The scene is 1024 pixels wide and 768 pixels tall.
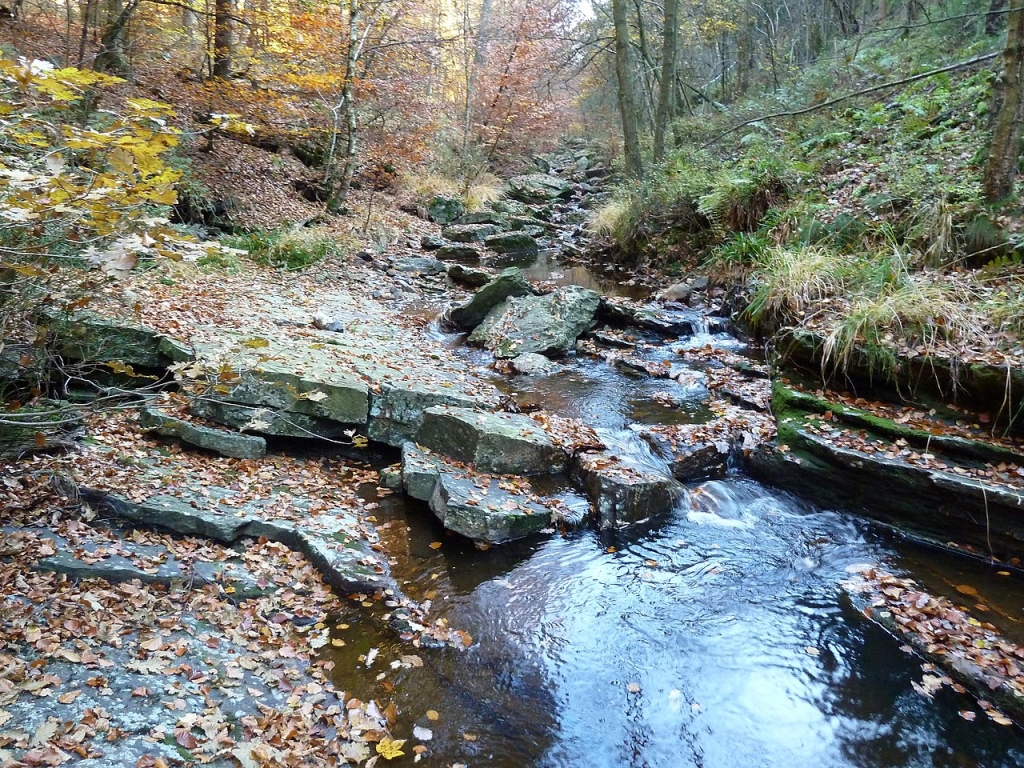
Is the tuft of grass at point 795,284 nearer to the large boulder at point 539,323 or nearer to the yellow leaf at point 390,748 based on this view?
the large boulder at point 539,323

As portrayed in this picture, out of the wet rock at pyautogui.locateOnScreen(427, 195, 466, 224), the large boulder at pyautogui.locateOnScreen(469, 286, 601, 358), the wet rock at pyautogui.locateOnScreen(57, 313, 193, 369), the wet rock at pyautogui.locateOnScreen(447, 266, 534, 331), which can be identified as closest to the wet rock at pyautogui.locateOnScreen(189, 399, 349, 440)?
the wet rock at pyautogui.locateOnScreen(57, 313, 193, 369)

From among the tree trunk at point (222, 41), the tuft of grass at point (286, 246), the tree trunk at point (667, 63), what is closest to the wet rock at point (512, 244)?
the tree trunk at point (667, 63)

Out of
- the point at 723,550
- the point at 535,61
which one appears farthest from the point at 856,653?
the point at 535,61

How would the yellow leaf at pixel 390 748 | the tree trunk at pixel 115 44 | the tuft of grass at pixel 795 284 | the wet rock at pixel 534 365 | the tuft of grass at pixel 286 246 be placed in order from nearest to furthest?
the yellow leaf at pixel 390 748
the tuft of grass at pixel 795 284
the wet rock at pixel 534 365
the tree trunk at pixel 115 44
the tuft of grass at pixel 286 246

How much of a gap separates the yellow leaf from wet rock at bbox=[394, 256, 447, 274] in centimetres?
1169

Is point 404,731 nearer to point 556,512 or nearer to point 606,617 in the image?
point 606,617

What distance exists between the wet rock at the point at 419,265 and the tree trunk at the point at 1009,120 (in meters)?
10.3

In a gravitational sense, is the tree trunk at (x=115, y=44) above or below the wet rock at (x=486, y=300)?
above

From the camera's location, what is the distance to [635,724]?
3754 millimetres

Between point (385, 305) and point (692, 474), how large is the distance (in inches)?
281

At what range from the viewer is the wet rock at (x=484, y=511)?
523 cm

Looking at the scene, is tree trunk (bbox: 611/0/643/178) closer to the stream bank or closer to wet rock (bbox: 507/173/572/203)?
the stream bank

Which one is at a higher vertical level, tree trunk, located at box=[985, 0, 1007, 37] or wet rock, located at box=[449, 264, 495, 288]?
tree trunk, located at box=[985, 0, 1007, 37]

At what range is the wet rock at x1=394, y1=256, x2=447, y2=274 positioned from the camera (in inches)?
561
